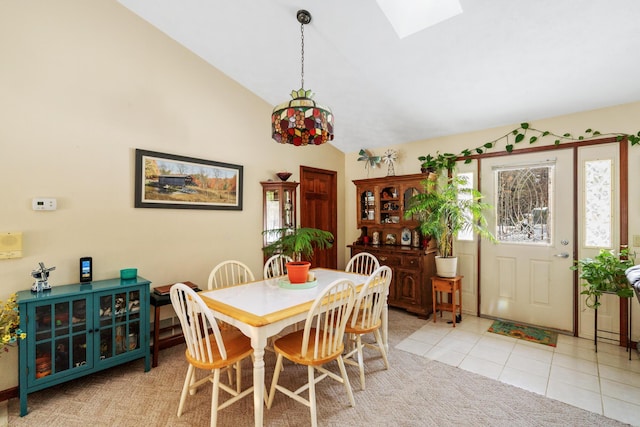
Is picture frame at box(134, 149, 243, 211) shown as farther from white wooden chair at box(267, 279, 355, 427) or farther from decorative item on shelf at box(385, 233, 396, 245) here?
decorative item on shelf at box(385, 233, 396, 245)

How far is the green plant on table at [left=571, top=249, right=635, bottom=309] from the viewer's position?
2.71 m

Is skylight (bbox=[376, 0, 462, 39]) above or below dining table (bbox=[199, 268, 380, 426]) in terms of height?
above

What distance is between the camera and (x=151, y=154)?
2906 mm

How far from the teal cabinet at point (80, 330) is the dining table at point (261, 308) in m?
0.76

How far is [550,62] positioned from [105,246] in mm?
4160

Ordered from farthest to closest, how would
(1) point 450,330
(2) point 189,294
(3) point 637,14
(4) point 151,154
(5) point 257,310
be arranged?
(1) point 450,330, (4) point 151,154, (3) point 637,14, (5) point 257,310, (2) point 189,294

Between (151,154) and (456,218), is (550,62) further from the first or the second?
(151,154)

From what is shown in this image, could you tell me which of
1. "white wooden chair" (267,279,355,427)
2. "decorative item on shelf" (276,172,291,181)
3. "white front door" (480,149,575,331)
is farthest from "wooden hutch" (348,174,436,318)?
"white wooden chair" (267,279,355,427)

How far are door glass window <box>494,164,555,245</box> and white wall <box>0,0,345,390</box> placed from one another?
321 cm

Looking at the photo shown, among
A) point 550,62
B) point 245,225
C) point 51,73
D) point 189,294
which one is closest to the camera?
point 189,294

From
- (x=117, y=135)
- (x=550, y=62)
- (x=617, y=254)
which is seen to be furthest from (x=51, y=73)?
(x=617, y=254)

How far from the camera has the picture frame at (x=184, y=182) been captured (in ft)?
9.45

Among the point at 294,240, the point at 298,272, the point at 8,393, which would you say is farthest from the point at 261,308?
the point at 8,393

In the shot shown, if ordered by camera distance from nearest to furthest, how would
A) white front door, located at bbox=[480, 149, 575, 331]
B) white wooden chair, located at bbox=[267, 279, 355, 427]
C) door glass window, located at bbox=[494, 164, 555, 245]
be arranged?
white wooden chair, located at bbox=[267, 279, 355, 427], white front door, located at bbox=[480, 149, 575, 331], door glass window, located at bbox=[494, 164, 555, 245]
